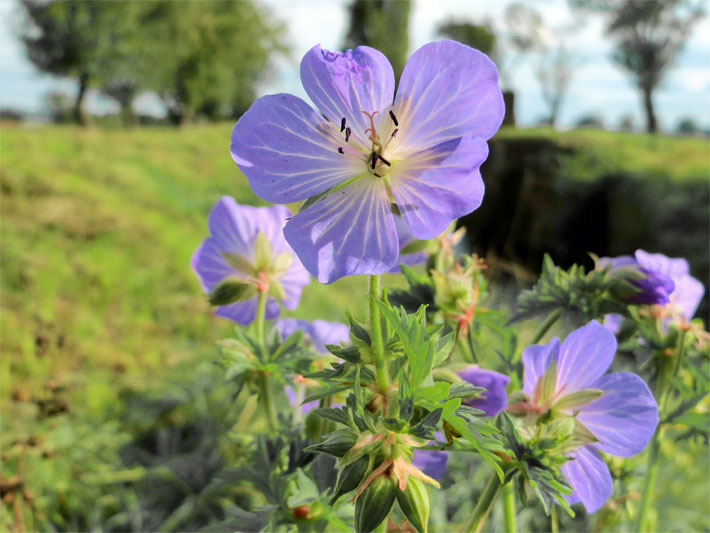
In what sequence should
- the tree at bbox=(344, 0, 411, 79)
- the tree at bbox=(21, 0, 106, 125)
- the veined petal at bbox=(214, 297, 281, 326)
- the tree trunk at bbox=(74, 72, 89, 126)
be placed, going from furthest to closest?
the tree at bbox=(344, 0, 411, 79) → the tree trunk at bbox=(74, 72, 89, 126) → the tree at bbox=(21, 0, 106, 125) → the veined petal at bbox=(214, 297, 281, 326)

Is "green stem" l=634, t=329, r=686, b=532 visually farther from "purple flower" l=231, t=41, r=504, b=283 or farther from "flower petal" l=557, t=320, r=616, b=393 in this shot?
"purple flower" l=231, t=41, r=504, b=283

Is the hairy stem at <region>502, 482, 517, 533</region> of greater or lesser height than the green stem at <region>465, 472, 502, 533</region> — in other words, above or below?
below

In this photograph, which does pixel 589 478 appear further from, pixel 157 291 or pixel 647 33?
pixel 647 33

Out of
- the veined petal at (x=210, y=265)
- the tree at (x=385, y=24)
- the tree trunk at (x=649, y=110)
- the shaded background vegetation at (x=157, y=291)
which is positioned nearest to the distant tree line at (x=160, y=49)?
the tree at (x=385, y=24)

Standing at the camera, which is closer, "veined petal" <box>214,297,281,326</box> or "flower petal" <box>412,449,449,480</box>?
"flower petal" <box>412,449,449,480</box>

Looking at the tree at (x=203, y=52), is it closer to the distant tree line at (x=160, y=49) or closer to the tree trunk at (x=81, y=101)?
the distant tree line at (x=160, y=49)

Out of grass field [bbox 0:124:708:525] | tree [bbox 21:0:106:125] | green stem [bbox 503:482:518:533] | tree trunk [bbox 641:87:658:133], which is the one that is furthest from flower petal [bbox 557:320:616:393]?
tree trunk [bbox 641:87:658:133]
